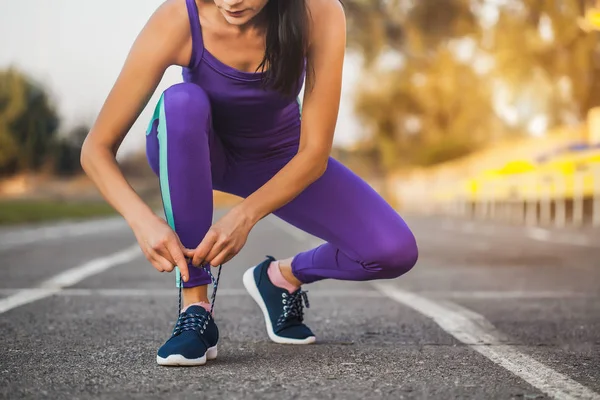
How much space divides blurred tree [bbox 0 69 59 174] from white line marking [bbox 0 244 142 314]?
108ft

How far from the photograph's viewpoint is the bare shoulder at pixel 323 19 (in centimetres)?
291

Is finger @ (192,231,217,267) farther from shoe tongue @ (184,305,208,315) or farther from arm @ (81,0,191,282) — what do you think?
shoe tongue @ (184,305,208,315)

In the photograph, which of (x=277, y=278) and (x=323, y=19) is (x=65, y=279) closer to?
(x=277, y=278)

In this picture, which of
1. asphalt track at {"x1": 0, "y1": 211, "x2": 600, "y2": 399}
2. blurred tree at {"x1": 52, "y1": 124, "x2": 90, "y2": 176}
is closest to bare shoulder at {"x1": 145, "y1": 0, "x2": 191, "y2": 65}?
asphalt track at {"x1": 0, "y1": 211, "x2": 600, "y2": 399}

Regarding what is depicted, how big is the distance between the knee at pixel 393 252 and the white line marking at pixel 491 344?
377 mm

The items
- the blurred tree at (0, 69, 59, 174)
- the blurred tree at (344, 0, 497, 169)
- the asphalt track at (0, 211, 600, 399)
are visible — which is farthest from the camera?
the blurred tree at (0, 69, 59, 174)

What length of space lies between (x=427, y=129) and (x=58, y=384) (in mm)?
41839

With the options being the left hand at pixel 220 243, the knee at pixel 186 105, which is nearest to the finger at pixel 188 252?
the left hand at pixel 220 243

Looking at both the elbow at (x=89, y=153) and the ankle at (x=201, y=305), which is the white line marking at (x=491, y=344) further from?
the elbow at (x=89, y=153)

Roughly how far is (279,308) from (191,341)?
785mm

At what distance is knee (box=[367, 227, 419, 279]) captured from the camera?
323cm

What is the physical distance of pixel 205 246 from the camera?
262cm

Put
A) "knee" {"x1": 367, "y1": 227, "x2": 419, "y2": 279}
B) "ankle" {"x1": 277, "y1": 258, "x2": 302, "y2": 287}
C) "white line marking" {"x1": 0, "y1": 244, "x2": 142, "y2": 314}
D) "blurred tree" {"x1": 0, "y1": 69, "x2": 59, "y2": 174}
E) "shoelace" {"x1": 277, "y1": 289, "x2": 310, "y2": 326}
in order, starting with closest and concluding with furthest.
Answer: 1. "knee" {"x1": 367, "y1": 227, "x2": 419, "y2": 279}
2. "shoelace" {"x1": 277, "y1": 289, "x2": 310, "y2": 326}
3. "ankle" {"x1": 277, "y1": 258, "x2": 302, "y2": 287}
4. "white line marking" {"x1": 0, "y1": 244, "x2": 142, "y2": 314}
5. "blurred tree" {"x1": 0, "y1": 69, "x2": 59, "y2": 174}

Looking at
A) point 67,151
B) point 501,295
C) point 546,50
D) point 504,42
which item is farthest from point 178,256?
point 67,151
